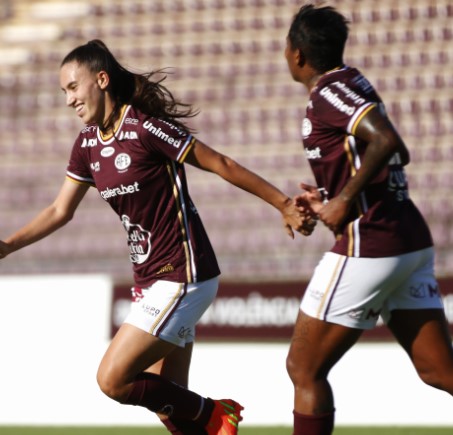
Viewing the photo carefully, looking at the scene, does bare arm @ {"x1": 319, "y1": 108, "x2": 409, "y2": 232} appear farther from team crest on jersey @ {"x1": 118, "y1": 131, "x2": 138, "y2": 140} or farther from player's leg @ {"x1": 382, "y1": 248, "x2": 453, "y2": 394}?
→ team crest on jersey @ {"x1": 118, "y1": 131, "x2": 138, "y2": 140}

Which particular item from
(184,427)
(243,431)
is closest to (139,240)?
(184,427)

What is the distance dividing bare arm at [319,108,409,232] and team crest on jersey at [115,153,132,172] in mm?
1025

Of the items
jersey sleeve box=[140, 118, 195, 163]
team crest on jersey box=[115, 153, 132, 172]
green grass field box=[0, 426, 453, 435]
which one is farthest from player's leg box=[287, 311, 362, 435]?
green grass field box=[0, 426, 453, 435]

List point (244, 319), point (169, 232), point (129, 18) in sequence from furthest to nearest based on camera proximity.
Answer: point (129, 18) < point (244, 319) < point (169, 232)

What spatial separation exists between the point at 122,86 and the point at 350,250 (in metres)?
1.42

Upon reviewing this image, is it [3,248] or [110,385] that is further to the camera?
[3,248]

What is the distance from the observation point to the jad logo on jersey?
190 inches

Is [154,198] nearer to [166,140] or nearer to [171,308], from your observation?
[166,140]

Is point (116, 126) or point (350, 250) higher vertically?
point (116, 126)

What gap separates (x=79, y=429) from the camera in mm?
8227

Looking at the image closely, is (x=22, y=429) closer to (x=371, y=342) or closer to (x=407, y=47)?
(x=371, y=342)

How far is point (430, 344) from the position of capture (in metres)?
4.47

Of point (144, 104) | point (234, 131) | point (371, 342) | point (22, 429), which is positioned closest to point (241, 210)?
point (234, 131)

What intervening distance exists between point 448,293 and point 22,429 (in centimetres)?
370
